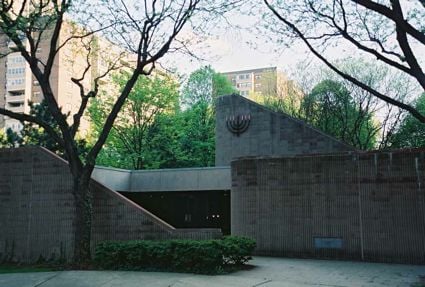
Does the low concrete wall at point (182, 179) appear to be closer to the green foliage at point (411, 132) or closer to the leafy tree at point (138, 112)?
the leafy tree at point (138, 112)

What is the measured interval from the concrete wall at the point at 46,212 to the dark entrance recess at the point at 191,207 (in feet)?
26.0

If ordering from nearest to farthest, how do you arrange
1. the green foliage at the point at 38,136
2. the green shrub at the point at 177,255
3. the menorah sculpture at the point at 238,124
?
the green shrub at the point at 177,255, the menorah sculpture at the point at 238,124, the green foliage at the point at 38,136

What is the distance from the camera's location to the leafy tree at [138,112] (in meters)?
32.6

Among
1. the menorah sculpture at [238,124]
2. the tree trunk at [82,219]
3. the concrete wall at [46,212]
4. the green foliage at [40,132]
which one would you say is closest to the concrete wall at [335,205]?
the concrete wall at [46,212]

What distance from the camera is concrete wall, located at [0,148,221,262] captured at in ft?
44.5

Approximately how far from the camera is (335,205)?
14500 mm

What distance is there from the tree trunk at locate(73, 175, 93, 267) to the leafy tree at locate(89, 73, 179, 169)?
63.1ft

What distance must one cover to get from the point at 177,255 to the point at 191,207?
1116 centimetres

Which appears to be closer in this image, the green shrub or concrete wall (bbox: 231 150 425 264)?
the green shrub

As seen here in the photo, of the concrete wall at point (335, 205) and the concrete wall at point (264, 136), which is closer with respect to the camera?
the concrete wall at point (335, 205)

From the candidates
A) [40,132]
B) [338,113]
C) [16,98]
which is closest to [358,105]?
[338,113]

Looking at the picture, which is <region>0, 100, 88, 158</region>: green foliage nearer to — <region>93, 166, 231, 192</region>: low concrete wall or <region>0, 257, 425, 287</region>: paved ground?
<region>93, 166, 231, 192</region>: low concrete wall

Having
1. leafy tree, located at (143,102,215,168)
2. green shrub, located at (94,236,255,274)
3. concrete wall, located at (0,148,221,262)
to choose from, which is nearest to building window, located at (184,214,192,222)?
concrete wall, located at (0,148,221,262)

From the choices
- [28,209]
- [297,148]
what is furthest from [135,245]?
[297,148]
